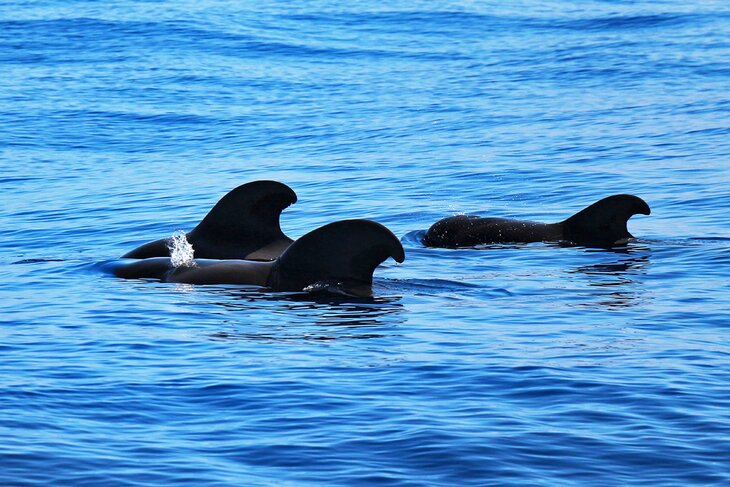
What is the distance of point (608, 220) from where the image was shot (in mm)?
18391

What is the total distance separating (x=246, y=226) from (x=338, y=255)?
291 centimetres

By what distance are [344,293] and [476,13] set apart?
49.6 m

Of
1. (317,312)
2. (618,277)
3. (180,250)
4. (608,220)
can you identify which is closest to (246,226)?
(180,250)

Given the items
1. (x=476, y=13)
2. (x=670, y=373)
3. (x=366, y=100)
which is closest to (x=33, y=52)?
(x=366, y=100)

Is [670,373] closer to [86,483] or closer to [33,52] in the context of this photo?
[86,483]

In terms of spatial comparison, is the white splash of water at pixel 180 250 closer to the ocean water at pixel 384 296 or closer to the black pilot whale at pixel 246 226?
the black pilot whale at pixel 246 226

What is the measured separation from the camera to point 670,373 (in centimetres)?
1115

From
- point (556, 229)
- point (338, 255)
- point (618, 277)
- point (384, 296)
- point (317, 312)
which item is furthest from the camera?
point (556, 229)

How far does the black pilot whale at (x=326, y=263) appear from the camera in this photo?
45.5 ft

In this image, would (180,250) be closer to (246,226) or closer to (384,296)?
(246,226)

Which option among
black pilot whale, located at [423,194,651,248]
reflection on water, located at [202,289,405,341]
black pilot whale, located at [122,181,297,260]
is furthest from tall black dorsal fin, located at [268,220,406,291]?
black pilot whale, located at [423,194,651,248]

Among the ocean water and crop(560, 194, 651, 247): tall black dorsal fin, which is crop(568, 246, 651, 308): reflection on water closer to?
the ocean water

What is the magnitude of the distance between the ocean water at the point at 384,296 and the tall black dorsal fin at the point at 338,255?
0.28m

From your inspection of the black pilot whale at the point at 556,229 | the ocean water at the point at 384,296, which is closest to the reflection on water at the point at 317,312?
the ocean water at the point at 384,296
